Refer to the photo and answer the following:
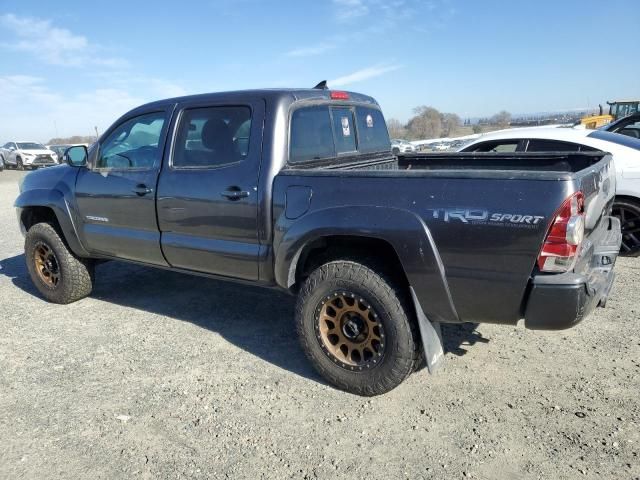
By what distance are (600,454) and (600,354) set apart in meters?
1.20

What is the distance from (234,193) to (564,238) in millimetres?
2058

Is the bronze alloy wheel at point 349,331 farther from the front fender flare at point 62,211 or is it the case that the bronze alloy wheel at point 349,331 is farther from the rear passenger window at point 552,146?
the rear passenger window at point 552,146

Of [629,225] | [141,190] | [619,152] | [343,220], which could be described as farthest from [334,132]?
[629,225]

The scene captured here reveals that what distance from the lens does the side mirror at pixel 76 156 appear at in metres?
4.45

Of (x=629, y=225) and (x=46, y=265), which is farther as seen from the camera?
(x=629, y=225)

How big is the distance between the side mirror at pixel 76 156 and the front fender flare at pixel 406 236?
259cm

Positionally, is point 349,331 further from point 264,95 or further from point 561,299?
point 264,95

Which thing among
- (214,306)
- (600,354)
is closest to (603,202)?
(600,354)

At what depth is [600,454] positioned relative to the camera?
8.06 feet

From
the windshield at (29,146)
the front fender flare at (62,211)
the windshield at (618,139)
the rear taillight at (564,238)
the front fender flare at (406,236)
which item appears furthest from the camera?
the windshield at (29,146)

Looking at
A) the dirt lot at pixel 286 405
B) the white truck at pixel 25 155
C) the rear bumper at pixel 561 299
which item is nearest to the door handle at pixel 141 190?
the dirt lot at pixel 286 405

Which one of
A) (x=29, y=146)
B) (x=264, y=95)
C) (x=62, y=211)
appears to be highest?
(x=29, y=146)

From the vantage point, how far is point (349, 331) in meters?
3.09

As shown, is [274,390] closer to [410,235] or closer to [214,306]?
[410,235]
